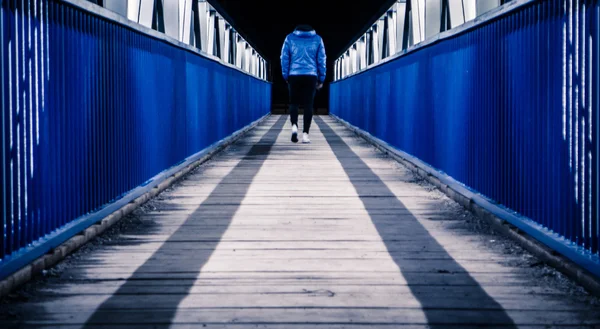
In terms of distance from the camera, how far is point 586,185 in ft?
10.1

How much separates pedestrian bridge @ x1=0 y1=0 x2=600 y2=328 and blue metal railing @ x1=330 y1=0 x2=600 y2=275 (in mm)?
14

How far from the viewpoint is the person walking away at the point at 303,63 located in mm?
10984

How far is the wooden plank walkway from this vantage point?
2678 millimetres

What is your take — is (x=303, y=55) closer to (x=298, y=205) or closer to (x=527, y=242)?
(x=298, y=205)

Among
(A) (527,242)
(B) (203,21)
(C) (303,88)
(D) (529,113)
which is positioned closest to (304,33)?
(C) (303,88)

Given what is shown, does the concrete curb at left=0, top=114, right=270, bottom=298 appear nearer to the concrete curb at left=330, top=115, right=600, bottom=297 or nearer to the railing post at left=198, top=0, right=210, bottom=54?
the concrete curb at left=330, top=115, right=600, bottom=297

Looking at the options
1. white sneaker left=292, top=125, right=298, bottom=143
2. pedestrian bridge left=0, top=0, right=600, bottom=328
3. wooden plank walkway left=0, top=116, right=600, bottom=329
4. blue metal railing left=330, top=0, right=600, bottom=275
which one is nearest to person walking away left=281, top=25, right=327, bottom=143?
white sneaker left=292, top=125, right=298, bottom=143

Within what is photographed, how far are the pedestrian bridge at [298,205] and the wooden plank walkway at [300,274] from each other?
0.01m

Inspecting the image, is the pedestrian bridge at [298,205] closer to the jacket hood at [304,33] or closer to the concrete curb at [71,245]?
the concrete curb at [71,245]

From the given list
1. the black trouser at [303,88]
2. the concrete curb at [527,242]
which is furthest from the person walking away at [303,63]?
the concrete curb at [527,242]

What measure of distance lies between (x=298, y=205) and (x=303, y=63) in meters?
5.78

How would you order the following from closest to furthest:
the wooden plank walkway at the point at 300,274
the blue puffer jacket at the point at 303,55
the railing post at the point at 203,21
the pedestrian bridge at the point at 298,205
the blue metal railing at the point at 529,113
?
the wooden plank walkway at the point at 300,274, the pedestrian bridge at the point at 298,205, the blue metal railing at the point at 529,113, the blue puffer jacket at the point at 303,55, the railing post at the point at 203,21

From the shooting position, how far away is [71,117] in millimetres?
3912

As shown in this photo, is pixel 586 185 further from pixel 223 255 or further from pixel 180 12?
pixel 180 12
